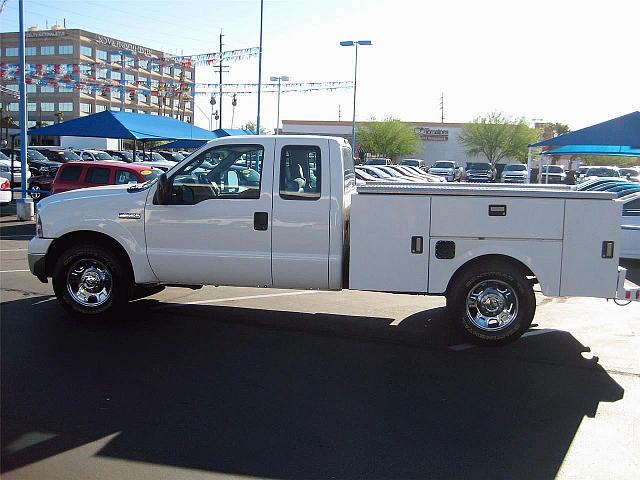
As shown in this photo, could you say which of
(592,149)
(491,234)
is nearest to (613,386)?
(491,234)

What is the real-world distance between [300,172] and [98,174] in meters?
9.86

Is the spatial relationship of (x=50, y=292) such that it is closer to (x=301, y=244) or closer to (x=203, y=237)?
(x=203, y=237)

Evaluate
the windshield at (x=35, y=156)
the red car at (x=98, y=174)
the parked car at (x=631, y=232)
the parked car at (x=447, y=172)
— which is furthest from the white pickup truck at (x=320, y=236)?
the parked car at (x=447, y=172)

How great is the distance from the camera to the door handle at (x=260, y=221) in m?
6.82

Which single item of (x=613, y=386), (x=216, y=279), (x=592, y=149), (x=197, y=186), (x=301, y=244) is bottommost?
(x=613, y=386)

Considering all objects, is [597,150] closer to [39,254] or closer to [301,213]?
[301,213]

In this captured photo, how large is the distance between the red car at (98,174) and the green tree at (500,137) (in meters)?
52.2

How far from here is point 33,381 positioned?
535 centimetres

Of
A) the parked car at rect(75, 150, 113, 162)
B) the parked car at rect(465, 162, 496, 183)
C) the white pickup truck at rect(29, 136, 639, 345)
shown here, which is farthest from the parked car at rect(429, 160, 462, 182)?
the white pickup truck at rect(29, 136, 639, 345)

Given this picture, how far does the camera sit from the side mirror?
7000mm

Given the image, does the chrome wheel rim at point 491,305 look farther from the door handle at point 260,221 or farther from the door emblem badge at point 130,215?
the door emblem badge at point 130,215

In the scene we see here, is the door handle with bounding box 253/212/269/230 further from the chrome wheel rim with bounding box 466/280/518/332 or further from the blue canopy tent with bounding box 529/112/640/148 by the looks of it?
the blue canopy tent with bounding box 529/112/640/148

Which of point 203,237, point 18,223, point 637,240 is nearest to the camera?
point 203,237

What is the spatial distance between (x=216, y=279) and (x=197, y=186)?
1.03 meters
